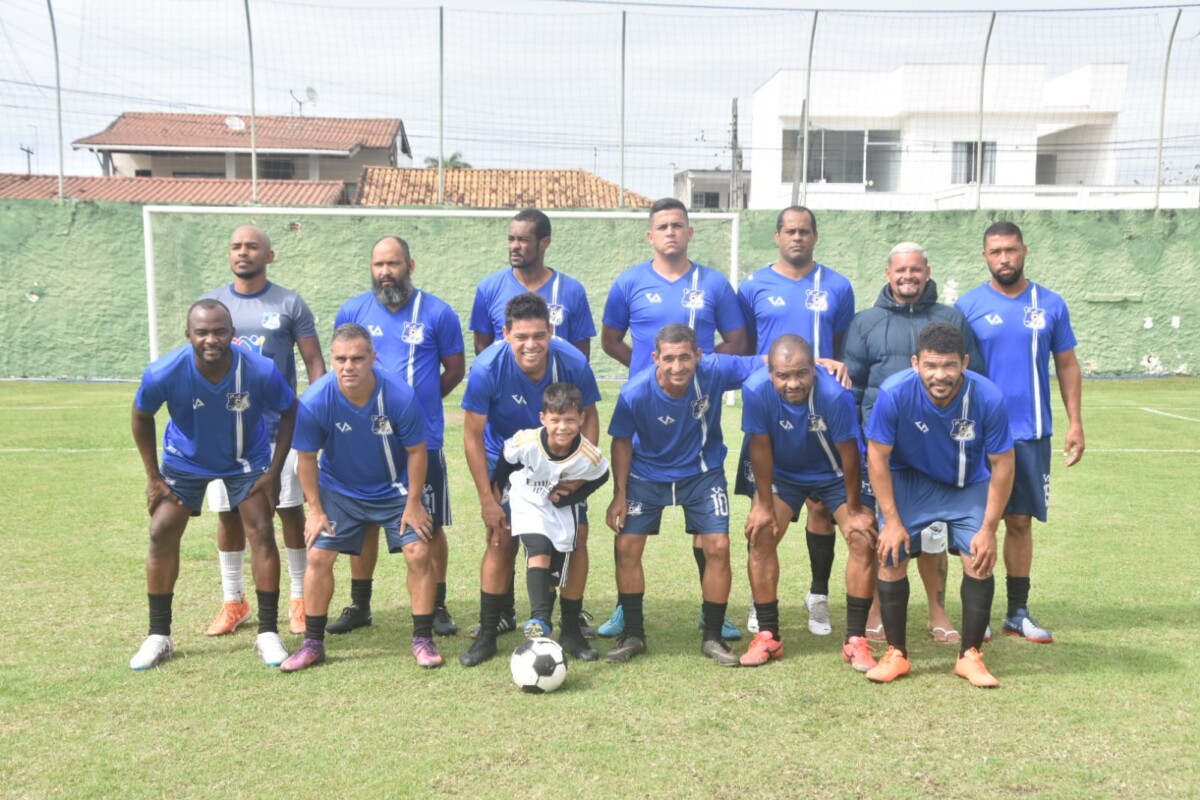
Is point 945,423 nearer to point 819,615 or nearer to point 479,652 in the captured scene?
point 819,615

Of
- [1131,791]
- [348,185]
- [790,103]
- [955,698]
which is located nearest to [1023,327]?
[955,698]

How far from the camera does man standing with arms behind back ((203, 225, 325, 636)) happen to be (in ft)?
17.8

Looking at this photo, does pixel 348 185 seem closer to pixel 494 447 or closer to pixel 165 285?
pixel 165 285

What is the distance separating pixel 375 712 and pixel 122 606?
2.17m

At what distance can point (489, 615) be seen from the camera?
5.00 metres

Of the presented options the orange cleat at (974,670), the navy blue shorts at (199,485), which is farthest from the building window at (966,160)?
the navy blue shorts at (199,485)

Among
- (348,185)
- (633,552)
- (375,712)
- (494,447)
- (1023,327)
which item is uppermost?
(348,185)

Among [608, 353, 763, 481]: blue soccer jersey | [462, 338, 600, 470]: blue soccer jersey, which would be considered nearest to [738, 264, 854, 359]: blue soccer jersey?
[608, 353, 763, 481]: blue soccer jersey

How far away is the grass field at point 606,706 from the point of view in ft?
11.8

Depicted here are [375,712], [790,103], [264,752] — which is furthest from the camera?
[790,103]

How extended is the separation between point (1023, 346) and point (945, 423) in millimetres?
979

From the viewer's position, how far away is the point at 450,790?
3494 millimetres

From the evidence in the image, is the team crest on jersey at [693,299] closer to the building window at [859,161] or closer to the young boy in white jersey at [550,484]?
the young boy in white jersey at [550,484]

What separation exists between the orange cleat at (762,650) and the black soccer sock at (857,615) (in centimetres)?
34
